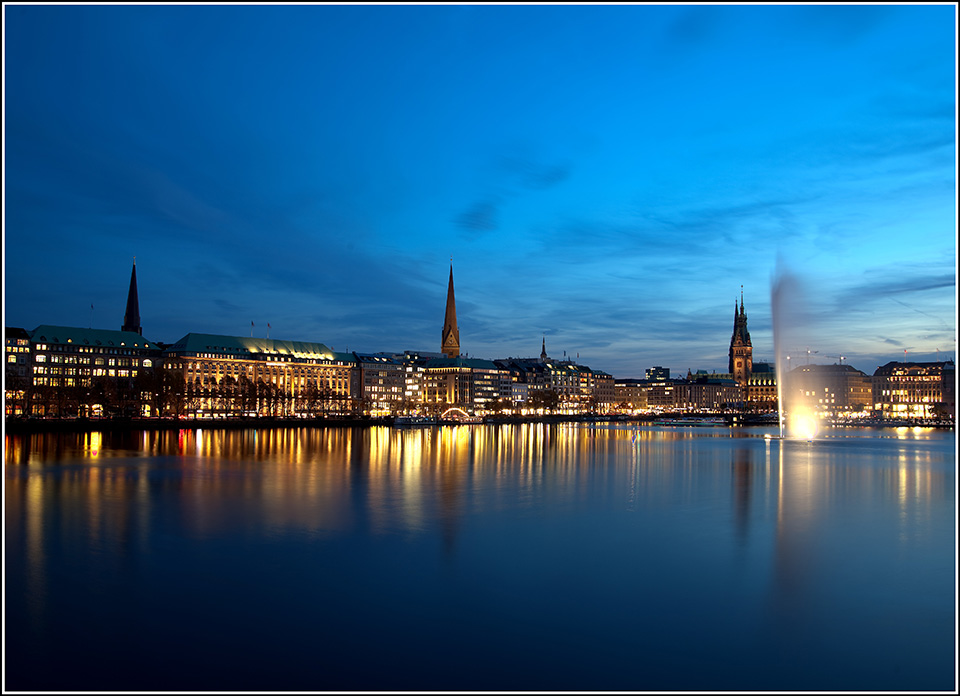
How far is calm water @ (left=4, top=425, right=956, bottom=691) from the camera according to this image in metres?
14.0

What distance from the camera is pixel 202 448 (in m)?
65.9

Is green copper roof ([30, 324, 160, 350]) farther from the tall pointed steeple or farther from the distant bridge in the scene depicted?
the distant bridge

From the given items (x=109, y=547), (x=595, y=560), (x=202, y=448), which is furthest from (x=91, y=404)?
(x=595, y=560)

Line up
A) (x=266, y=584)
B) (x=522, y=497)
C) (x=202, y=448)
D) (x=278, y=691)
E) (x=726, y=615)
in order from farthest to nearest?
1. (x=202, y=448)
2. (x=522, y=497)
3. (x=266, y=584)
4. (x=726, y=615)
5. (x=278, y=691)

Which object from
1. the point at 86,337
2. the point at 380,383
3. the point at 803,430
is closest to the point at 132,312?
the point at 86,337

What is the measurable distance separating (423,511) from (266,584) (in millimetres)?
12283

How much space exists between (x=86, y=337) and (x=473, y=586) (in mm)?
133807

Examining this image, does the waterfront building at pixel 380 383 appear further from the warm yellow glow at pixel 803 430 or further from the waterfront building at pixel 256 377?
the warm yellow glow at pixel 803 430

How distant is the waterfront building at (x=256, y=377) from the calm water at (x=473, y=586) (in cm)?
9567

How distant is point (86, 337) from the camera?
135m

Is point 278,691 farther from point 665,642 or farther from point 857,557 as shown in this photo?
point 857,557

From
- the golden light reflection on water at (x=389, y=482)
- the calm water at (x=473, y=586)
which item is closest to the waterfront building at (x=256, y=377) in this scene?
the golden light reflection on water at (x=389, y=482)

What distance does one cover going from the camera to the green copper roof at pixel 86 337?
425 ft

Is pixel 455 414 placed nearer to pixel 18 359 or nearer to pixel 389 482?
pixel 18 359
